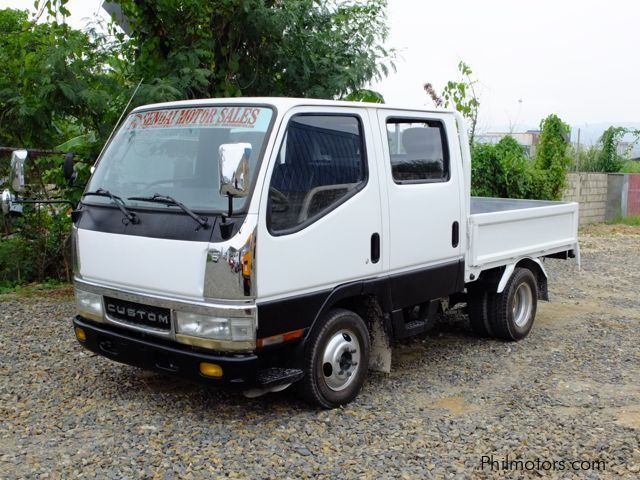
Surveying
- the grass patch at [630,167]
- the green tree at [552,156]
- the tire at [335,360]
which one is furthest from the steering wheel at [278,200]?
the grass patch at [630,167]

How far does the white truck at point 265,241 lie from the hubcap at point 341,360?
0.04 ft

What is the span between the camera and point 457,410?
16.8 ft

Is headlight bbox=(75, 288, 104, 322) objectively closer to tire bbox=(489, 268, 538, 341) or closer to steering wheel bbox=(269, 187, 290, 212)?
steering wheel bbox=(269, 187, 290, 212)

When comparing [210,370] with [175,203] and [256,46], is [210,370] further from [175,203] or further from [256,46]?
[256,46]

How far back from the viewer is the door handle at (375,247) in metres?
5.10

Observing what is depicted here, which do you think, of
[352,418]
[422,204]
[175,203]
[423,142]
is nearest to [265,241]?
[175,203]

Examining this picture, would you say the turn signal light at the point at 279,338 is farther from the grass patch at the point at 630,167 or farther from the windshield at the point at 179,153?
the grass patch at the point at 630,167

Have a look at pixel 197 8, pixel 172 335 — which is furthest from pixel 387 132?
pixel 197 8

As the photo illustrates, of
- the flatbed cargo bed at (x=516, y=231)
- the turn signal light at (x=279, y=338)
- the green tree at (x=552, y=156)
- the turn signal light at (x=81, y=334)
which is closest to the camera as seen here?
the turn signal light at (x=279, y=338)

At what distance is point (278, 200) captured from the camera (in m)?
4.48

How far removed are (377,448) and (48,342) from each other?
3710mm

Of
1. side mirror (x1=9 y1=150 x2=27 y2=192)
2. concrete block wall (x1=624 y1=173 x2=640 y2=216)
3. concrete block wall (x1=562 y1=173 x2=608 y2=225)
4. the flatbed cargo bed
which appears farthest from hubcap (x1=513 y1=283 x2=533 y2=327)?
concrete block wall (x1=624 y1=173 x2=640 y2=216)

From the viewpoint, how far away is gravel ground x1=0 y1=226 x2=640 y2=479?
13.7ft

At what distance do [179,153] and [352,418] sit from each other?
214cm
